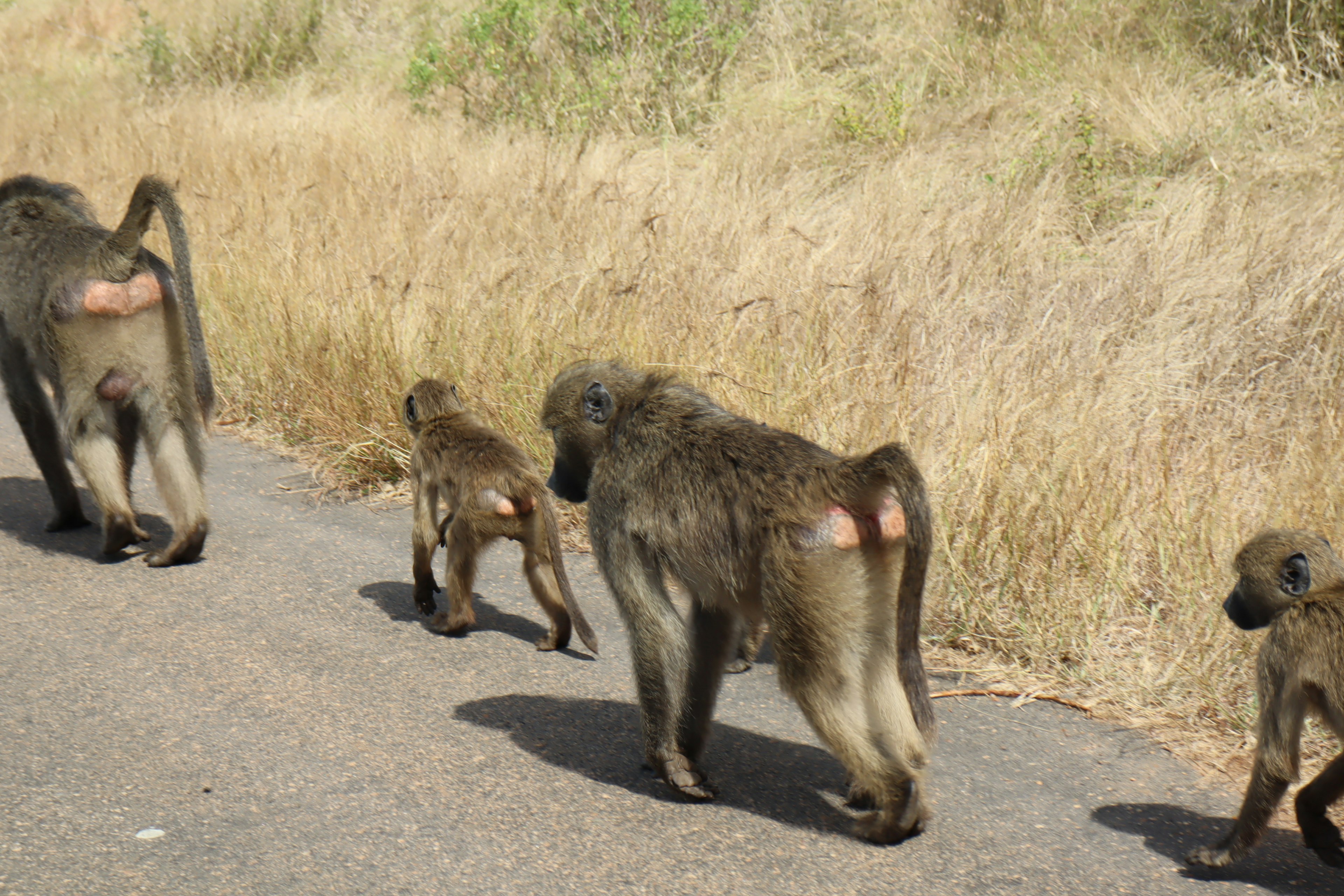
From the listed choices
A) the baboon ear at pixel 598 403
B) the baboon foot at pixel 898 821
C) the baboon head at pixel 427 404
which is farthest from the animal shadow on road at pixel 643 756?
the baboon head at pixel 427 404

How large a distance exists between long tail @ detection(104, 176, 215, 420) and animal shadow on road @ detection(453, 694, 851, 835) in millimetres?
2148

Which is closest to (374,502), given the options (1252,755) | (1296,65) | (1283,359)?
(1252,755)

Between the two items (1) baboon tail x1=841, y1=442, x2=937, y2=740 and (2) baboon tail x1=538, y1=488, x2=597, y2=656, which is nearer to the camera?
(1) baboon tail x1=841, y1=442, x2=937, y2=740

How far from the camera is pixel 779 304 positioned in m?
7.29

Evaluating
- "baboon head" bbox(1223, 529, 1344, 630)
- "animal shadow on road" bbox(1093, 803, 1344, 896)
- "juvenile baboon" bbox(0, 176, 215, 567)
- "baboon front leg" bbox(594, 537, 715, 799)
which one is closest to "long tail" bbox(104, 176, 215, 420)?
"juvenile baboon" bbox(0, 176, 215, 567)

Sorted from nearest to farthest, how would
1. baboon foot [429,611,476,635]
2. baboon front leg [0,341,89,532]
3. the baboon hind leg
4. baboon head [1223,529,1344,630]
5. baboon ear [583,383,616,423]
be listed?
the baboon hind leg < baboon head [1223,529,1344,630] < baboon ear [583,383,616,423] < baboon foot [429,611,476,635] < baboon front leg [0,341,89,532]

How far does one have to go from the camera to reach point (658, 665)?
11.7 ft

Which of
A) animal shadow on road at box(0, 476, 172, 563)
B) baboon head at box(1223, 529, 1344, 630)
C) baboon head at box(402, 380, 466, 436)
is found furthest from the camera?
animal shadow on road at box(0, 476, 172, 563)

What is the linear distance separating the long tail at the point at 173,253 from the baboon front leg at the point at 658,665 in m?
2.61

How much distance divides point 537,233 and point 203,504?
153 inches

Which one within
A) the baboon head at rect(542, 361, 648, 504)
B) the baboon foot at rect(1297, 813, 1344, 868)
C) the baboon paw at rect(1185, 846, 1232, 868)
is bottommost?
the baboon paw at rect(1185, 846, 1232, 868)

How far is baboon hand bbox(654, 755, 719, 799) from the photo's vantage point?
358 cm

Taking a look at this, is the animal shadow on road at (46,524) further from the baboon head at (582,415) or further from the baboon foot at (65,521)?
the baboon head at (582,415)

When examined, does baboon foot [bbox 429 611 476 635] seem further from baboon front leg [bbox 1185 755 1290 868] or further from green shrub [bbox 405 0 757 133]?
green shrub [bbox 405 0 757 133]
